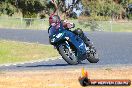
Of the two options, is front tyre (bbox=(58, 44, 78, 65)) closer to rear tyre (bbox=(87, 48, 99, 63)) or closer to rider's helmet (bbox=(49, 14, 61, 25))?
rear tyre (bbox=(87, 48, 99, 63))

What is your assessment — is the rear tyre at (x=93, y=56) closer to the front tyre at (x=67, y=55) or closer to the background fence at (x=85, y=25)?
the front tyre at (x=67, y=55)

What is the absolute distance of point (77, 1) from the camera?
6794 cm

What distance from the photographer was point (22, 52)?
94.2 feet

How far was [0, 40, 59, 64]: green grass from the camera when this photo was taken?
26.0 metres

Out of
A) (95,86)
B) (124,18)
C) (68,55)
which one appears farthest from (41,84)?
(124,18)

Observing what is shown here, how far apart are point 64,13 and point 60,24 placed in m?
51.8

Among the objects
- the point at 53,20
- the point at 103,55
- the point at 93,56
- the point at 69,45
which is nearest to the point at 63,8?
the point at 103,55

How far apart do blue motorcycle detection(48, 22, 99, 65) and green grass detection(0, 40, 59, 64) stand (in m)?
9.35

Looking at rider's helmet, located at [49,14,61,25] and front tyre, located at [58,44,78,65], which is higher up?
rider's helmet, located at [49,14,61,25]

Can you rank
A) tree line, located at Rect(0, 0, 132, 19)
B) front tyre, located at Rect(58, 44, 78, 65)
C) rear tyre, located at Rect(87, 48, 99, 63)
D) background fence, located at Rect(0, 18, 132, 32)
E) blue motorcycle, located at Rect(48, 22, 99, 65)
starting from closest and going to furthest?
1. blue motorcycle, located at Rect(48, 22, 99, 65)
2. front tyre, located at Rect(58, 44, 78, 65)
3. rear tyre, located at Rect(87, 48, 99, 63)
4. background fence, located at Rect(0, 18, 132, 32)
5. tree line, located at Rect(0, 0, 132, 19)

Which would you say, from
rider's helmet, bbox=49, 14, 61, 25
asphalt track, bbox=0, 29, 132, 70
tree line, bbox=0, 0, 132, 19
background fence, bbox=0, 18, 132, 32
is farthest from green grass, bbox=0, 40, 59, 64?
tree line, bbox=0, 0, 132, 19

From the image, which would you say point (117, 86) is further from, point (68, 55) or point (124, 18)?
point (124, 18)

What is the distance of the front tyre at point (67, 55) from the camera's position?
15.5 meters

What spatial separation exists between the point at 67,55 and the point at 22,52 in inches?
528
